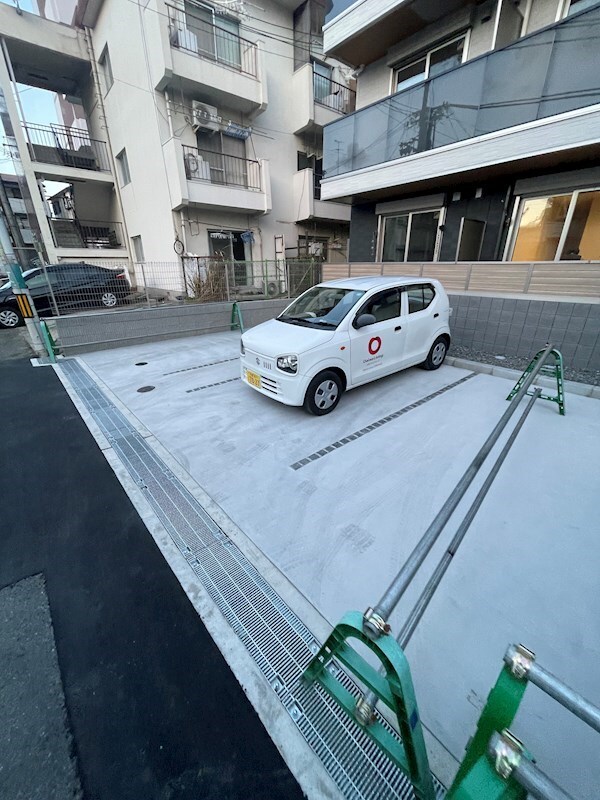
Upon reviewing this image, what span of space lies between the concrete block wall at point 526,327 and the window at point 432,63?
4.73 meters

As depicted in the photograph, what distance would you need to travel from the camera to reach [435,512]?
8.12 ft

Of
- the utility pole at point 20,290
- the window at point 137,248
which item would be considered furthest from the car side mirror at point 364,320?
the window at point 137,248

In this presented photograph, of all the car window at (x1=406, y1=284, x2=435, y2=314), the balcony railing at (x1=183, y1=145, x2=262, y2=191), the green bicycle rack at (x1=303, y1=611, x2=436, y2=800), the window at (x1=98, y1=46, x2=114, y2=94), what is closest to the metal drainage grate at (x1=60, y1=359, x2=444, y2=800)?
the green bicycle rack at (x1=303, y1=611, x2=436, y2=800)

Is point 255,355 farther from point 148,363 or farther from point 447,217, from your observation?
point 447,217

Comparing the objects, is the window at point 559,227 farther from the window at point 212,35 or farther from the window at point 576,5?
the window at point 212,35

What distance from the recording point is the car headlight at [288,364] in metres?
3.56

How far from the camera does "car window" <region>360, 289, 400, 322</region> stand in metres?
4.09

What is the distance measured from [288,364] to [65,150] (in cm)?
1529

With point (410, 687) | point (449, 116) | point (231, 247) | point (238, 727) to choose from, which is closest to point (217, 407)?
point (238, 727)

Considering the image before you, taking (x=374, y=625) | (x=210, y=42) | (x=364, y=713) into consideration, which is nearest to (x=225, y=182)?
(x=210, y=42)

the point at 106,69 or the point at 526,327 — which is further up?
the point at 106,69

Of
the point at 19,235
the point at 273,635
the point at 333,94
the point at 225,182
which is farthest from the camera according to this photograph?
the point at 19,235

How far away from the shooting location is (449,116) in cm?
601

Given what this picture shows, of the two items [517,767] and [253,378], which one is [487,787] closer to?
[517,767]
